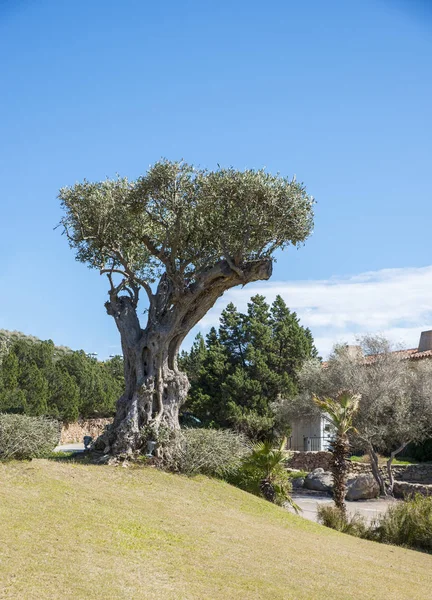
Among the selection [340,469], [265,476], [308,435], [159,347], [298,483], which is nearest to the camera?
[265,476]

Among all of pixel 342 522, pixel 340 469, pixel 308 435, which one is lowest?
pixel 342 522

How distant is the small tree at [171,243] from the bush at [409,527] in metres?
6.69

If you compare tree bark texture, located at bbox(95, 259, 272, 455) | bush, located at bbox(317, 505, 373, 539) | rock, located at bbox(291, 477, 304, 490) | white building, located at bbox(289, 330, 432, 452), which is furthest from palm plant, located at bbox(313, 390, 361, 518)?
white building, located at bbox(289, 330, 432, 452)

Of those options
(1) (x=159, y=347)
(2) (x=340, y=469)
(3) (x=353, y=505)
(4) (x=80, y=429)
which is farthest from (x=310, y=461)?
(4) (x=80, y=429)

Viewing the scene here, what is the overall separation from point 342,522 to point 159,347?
7255 mm

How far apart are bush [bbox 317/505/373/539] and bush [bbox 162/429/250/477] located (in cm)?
304

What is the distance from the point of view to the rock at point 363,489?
25922 mm

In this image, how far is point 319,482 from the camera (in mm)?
28156

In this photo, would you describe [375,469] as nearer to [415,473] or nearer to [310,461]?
[415,473]

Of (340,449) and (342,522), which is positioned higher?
(340,449)

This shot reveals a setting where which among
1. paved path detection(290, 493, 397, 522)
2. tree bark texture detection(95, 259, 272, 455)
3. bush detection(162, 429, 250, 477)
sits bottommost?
paved path detection(290, 493, 397, 522)

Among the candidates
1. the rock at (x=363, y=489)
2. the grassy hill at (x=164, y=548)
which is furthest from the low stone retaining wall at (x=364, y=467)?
the grassy hill at (x=164, y=548)

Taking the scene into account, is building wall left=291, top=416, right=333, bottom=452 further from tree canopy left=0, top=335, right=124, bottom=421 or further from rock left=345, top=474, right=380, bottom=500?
rock left=345, top=474, right=380, bottom=500

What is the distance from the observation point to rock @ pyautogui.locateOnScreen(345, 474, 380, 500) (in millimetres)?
25922
